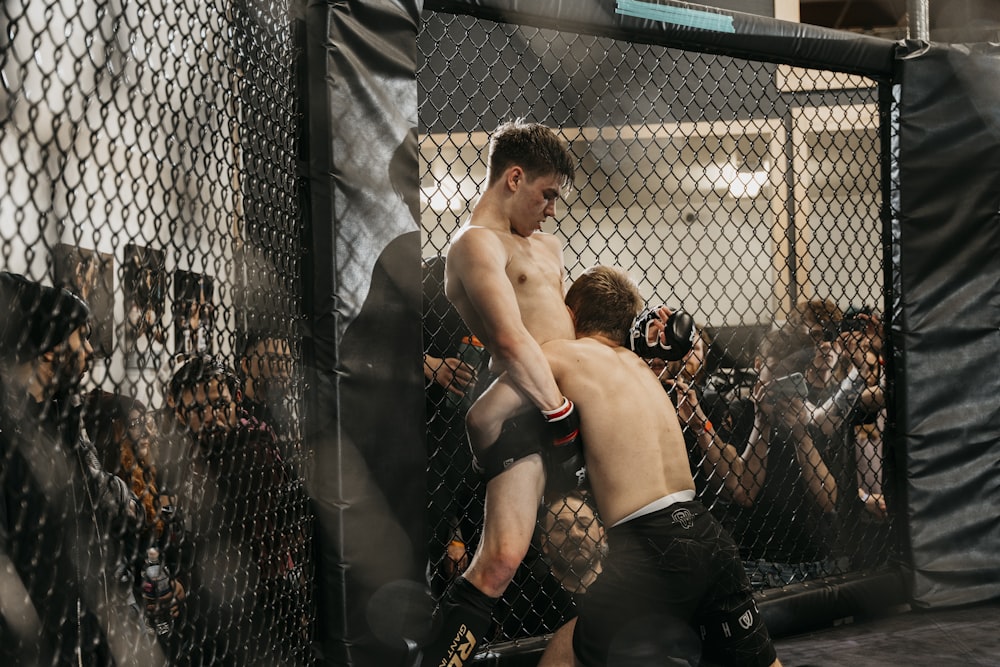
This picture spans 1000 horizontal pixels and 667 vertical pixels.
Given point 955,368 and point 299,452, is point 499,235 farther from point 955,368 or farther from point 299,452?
point 955,368

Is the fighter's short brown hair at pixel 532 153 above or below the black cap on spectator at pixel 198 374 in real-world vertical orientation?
above

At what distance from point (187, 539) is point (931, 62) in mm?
2719

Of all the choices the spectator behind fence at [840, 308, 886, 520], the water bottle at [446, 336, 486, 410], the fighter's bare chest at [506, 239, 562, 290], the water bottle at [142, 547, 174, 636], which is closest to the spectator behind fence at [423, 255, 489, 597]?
the water bottle at [446, 336, 486, 410]

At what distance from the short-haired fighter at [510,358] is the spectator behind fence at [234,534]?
0.36 m

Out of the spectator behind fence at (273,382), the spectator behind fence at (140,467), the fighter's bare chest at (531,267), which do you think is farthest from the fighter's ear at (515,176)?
the spectator behind fence at (140,467)

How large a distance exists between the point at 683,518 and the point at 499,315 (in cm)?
65

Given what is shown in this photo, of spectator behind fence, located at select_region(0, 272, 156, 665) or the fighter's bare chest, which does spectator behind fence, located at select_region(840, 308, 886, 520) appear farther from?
spectator behind fence, located at select_region(0, 272, 156, 665)

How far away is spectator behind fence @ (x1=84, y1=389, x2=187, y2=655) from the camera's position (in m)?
1.64

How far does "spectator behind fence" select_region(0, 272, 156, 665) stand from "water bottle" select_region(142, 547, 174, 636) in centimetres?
48

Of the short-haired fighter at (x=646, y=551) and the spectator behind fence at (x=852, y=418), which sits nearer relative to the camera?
the short-haired fighter at (x=646, y=551)

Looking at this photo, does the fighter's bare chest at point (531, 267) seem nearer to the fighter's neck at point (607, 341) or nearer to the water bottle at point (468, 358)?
the fighter's neck at point (607, 341)

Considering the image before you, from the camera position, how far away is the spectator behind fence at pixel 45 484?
4.12 ft

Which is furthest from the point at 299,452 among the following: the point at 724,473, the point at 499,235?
the point at 724,473

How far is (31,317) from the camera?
1.29 meters
